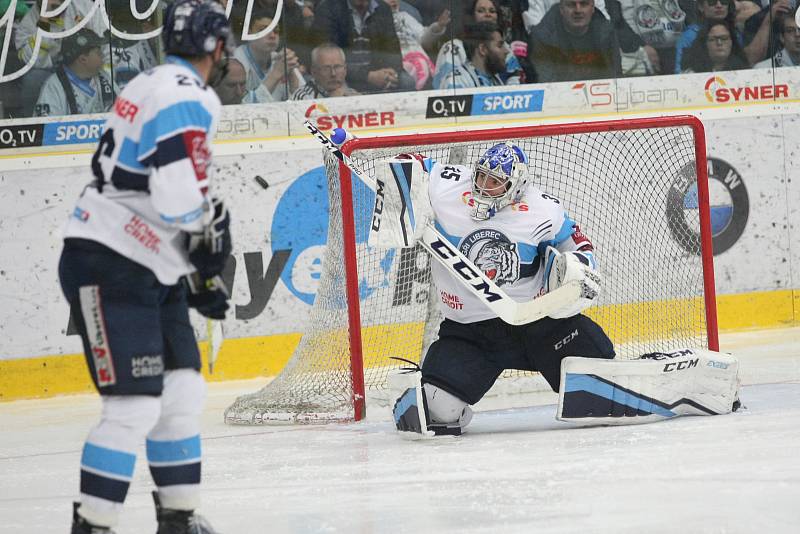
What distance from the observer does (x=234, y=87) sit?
5820mm

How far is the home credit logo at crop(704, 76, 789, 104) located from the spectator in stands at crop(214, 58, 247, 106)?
7.68ft

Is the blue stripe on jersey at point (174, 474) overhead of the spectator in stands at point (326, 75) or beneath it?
beneath

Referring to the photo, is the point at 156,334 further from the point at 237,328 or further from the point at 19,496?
the point at 237,328

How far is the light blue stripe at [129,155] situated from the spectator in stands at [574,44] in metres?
4.13

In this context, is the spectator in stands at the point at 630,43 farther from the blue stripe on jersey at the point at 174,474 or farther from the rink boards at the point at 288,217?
the blue stripe on jersey at the point at 174,474

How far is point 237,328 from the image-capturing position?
559 centimetres

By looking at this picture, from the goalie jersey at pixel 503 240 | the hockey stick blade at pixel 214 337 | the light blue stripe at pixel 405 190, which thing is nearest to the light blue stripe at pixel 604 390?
the goalie jersey at pixel 503 240

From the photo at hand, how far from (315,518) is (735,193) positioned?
400cm

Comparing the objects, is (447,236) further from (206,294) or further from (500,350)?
(206,294)

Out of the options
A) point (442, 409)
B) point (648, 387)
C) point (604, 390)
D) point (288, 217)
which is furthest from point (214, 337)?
point (288, 217)

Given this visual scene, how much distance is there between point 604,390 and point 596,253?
1709 mm

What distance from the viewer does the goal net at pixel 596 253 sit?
171 inches

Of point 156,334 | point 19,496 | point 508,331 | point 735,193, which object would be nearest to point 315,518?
point 156,334

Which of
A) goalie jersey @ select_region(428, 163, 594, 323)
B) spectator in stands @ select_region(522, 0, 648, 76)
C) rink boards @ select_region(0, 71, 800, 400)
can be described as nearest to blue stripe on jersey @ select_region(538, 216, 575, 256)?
goalie jersey @ select_region(428, 163, 594, 323)
